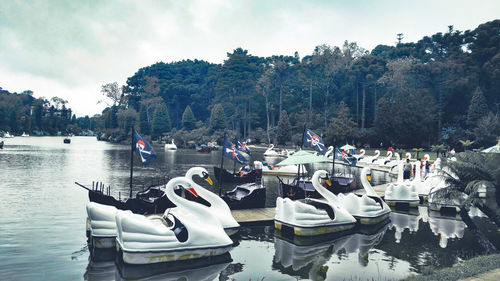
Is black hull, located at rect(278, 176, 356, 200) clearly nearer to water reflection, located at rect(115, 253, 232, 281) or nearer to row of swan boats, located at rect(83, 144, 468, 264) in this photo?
row of swan boats, located at rect(83, 144, 468, 264)

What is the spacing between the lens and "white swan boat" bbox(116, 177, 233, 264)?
9.35 m

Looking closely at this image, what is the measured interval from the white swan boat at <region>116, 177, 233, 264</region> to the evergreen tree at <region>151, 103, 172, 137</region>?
84.6 m

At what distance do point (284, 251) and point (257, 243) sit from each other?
3.59 ft

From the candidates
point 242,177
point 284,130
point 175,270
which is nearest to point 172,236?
point 175,270

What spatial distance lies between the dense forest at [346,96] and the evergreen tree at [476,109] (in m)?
0.13

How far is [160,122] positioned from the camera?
93062 millimetres

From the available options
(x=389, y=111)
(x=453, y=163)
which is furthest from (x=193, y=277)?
(x=389, y=111)

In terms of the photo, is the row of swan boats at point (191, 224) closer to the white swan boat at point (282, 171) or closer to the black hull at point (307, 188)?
the black hull at point (307, 188)

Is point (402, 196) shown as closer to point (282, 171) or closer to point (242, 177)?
point (242, 177)

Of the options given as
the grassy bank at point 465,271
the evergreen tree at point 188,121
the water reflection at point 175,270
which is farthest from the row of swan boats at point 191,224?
the evergreen tree at point 188,121

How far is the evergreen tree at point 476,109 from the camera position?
54531mm

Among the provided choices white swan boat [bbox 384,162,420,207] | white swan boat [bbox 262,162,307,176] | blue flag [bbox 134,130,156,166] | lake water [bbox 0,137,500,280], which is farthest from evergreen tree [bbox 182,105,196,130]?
blue flag [bbox 134,130,156,166]

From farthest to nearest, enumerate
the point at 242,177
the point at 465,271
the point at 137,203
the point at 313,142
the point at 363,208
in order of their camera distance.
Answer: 1. the point at 242,177
2. the point at 313,142
3. the point at 363,208
4. the point at 137,203
5. the point at 465,271

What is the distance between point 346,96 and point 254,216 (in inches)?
2737
